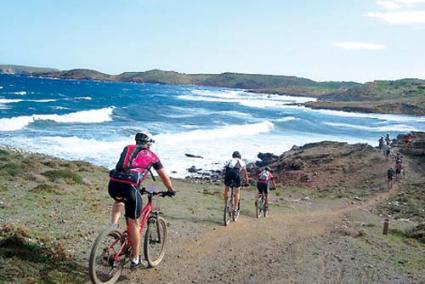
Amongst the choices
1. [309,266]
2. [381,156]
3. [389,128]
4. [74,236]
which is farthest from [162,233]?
[389,128]

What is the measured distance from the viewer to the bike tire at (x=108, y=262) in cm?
680

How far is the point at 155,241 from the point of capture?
8.54 meters

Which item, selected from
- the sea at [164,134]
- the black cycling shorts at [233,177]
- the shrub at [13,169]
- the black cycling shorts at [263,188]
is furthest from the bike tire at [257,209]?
the sea at [164,134]

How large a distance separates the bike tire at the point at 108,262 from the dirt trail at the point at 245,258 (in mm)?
470

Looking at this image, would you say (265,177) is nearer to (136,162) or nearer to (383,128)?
(136,162)

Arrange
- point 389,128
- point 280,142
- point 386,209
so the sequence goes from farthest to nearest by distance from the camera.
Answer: point 389,128 → point 280,142 → point 386,209

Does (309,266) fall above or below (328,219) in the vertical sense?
above

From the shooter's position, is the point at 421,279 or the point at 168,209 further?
the point at 168,209

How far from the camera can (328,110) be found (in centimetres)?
11731

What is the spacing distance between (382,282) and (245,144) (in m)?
39.6

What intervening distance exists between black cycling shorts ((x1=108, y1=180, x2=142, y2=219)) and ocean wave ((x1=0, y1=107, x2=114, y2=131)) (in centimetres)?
4228

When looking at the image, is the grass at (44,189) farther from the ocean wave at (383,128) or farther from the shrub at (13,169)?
the ocean wave at (383,128)

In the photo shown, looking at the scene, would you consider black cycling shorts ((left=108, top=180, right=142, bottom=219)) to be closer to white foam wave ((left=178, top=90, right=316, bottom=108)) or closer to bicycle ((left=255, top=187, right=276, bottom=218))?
bicycle ((left=255, top=187, right=276, bottom=218))

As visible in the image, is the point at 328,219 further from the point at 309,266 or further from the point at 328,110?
the point at 328,110
